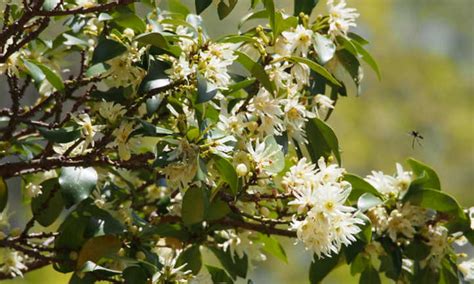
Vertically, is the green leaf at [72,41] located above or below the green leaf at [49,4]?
below

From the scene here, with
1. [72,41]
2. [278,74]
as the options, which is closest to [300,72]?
[278,74]

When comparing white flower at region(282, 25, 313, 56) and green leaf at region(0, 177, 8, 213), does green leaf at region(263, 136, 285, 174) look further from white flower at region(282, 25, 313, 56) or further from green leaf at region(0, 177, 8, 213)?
green leaf at region(0, 177, 8, 213)

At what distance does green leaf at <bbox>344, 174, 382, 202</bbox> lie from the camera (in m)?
1.83

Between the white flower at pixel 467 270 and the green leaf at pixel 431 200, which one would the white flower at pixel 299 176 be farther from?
the white flower at pixel 467 270

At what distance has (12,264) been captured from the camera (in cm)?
193

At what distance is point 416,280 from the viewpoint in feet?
6.31

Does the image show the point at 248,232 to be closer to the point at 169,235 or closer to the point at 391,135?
the point at 169,235

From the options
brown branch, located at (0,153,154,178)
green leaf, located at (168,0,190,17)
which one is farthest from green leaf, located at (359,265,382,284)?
green leaf, located at (168,0,190,17)

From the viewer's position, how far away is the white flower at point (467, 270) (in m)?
1.97

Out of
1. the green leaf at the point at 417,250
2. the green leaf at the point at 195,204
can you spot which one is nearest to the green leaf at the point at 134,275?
the green leaf at the point at 195,204

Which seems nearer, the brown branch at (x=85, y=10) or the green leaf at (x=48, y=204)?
the brown branch at (x=85, y=10)

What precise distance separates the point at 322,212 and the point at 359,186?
326 mm

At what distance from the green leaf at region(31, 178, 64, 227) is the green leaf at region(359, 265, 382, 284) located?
640 mm

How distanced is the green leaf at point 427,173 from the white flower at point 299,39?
0.35m
